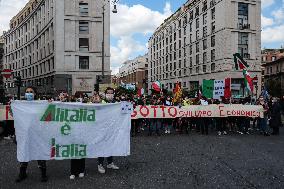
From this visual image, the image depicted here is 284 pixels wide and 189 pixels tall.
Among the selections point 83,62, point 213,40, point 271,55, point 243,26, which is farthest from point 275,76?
point 83,62

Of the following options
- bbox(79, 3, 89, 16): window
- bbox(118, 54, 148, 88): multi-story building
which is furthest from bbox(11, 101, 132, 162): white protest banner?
bbox(118, 54, 148, 88): multi-story building

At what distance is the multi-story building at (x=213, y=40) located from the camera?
54781 millimetres

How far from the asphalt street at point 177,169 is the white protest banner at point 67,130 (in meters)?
0.51

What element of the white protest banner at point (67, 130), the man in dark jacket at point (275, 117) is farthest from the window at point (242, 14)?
the white protest banner at point (67, 130)

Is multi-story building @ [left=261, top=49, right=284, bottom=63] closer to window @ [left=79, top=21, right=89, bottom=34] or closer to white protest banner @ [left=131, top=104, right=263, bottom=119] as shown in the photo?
window @ [left=79, top=21, right=89, bottom=34]

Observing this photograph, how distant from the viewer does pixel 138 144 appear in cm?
1230

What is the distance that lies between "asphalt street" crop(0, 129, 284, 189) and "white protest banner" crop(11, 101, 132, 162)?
1.68ft

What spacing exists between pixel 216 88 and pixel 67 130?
1493cm

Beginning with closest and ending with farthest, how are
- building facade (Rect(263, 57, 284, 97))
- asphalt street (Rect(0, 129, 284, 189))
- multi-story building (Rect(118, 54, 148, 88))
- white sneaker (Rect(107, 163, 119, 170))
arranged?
asphalt street (Rect(0, 129, 284, 189)) → white sneaker (Rect(107, 163, 119, 170)) → building facade (Rect(263, 57, 284, 97)) → multi-story building (Rect(118, 54, 148, 88))

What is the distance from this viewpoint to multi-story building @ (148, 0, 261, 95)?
54.8m

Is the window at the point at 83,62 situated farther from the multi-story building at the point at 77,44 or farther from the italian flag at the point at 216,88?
the italian flag at the point at 216,88

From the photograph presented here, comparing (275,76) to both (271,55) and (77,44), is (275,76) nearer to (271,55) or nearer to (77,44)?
(271,55)

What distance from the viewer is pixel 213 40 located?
5941 centimetres

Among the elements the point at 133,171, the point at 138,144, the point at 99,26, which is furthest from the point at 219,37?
the point at 133,171
